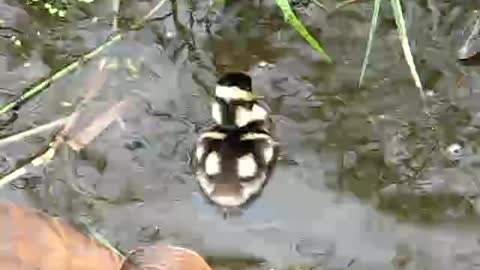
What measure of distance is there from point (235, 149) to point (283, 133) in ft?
0.55

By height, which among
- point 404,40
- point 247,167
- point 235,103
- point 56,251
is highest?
point 404,40

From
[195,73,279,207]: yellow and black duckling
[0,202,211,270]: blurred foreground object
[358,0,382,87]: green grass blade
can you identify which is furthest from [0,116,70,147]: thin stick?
[0,202,211,270]: blurred foreground object

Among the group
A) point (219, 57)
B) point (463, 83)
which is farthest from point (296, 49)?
point (463, 83)

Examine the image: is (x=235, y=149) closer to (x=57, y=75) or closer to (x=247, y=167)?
(x=247, y=167)

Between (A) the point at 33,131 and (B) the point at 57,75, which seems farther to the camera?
(B) the point at 57,75

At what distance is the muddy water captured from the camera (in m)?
3.01

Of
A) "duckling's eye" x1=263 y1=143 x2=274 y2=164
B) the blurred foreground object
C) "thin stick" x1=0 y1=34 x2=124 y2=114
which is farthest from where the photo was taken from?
"thin stick" x1=0 y1=34 x2=124 y2=114

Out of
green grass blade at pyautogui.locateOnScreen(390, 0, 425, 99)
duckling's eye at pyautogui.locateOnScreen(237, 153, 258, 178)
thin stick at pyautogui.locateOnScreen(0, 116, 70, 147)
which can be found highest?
green grass blade at pyautogui.locateOnScreen(390, 0, 425, 99)

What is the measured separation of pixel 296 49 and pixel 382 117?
312 millimetres

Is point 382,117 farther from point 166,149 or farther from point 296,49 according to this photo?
point 166,149

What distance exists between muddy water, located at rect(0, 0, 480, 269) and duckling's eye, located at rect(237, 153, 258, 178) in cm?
6

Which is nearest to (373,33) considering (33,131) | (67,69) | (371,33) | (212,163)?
(371,33)

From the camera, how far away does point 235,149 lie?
314cm

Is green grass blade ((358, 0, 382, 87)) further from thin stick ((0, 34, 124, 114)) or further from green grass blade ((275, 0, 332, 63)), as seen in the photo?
thin stick ((0, 34, 124, 114))
